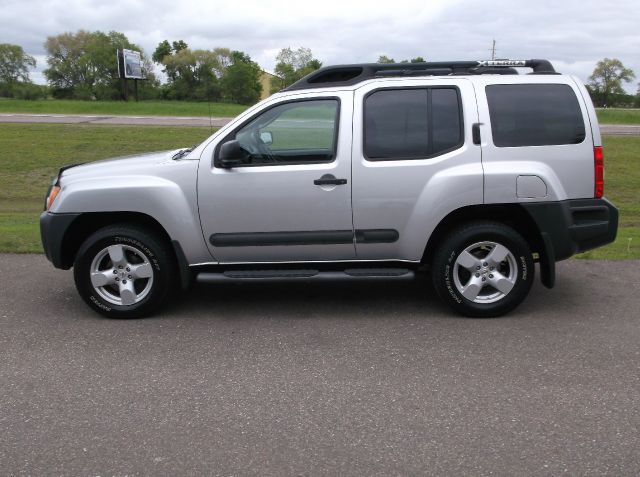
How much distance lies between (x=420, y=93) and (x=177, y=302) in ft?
→ 9.04

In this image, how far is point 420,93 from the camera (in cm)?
565

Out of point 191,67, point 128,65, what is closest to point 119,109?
point 128,65

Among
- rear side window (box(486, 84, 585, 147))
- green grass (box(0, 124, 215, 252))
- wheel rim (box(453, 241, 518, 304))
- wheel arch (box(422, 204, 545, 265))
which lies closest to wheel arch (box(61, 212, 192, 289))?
wheel arch (box(422, 204, 545, 265))

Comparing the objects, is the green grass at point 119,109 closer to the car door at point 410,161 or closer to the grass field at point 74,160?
the grass field at point 74,160

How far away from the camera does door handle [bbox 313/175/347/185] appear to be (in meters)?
5.50

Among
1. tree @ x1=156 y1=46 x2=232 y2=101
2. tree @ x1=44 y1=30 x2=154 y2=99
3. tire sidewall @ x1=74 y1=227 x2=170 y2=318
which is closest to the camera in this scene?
tire sidewall @ x1=74 y1=227 x2=170 y2=318

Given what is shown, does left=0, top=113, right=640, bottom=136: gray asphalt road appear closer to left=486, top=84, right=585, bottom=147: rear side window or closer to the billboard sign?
left=486, top=84, right=585, bottom=147: rear side window

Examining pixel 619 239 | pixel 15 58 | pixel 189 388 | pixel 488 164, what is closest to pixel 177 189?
pixel 189 388

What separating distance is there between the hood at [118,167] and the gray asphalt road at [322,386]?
1.16 m

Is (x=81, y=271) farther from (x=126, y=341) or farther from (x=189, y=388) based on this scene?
(x=189, y=388)

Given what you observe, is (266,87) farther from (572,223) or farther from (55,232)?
(572,223)

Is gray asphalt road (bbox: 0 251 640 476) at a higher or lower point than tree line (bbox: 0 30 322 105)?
lower

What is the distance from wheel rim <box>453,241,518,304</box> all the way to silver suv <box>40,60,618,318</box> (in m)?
0.01

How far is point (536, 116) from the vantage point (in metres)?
5.53
